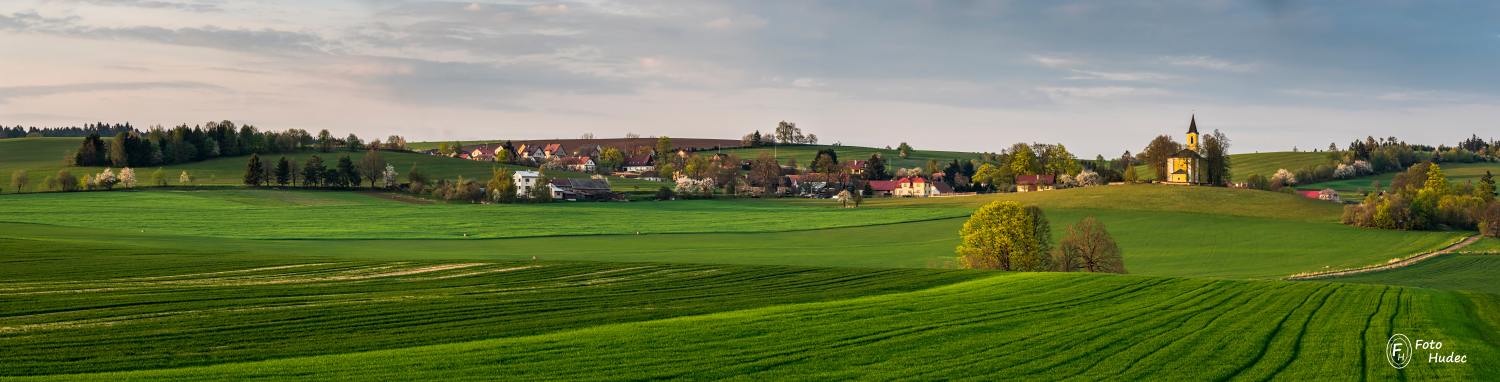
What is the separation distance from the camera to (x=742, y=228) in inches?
3408

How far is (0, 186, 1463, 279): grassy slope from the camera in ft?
207

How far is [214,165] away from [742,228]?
78318 millimetres

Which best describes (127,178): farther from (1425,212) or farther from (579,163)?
(1425,212)

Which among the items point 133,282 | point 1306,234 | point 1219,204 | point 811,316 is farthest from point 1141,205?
point 133,282

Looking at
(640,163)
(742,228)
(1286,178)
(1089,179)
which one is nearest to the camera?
(742,228)

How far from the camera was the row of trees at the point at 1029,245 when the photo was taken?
5475 cm

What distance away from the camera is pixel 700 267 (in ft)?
151

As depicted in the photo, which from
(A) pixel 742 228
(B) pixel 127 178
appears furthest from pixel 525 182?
(A) pixel 742 228

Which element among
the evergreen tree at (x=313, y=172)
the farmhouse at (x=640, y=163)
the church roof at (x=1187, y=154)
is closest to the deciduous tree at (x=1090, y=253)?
the church roof at (x=1187, y=154)

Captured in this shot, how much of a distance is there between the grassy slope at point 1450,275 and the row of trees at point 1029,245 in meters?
12.4

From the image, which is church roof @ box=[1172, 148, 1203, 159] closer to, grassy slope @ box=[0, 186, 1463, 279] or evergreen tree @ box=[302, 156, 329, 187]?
grassy slope @ box=[0, 186, 1463, 279]

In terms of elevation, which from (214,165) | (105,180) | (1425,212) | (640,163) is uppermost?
(640,163)

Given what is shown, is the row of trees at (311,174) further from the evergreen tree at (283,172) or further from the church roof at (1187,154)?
the church roof at (1187,154)

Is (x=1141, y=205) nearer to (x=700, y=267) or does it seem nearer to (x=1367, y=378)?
(x=700, y=267)
